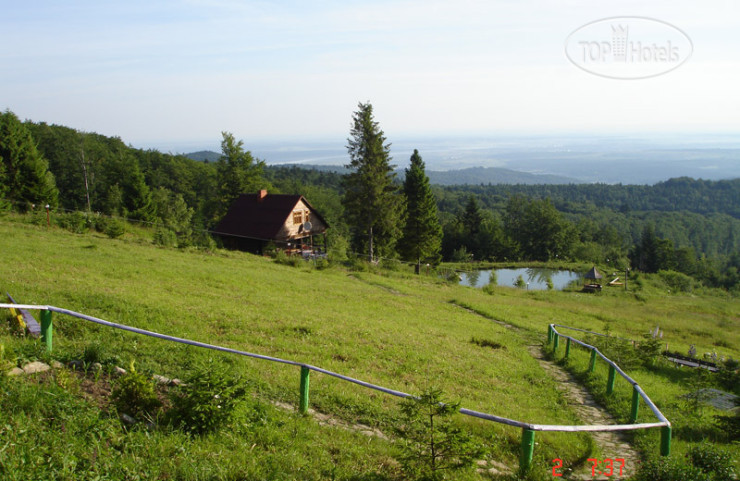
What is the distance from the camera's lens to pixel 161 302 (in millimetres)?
11594

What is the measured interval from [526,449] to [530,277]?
59.1m

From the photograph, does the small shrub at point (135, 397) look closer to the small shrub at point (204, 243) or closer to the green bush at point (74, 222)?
the green bush at point (74, 222)

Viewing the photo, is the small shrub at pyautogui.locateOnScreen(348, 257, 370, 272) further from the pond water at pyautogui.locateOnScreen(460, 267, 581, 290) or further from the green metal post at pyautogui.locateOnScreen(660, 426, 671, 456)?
the green metal post at pyautogui.locateOnScreen(660, 426, 671, 456)

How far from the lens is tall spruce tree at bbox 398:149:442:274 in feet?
161

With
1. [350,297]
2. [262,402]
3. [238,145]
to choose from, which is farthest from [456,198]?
[262,402]

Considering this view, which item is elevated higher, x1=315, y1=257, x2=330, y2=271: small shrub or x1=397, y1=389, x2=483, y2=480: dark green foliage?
x1=397, y1=389, x2=483, y2=480: dark green foliage

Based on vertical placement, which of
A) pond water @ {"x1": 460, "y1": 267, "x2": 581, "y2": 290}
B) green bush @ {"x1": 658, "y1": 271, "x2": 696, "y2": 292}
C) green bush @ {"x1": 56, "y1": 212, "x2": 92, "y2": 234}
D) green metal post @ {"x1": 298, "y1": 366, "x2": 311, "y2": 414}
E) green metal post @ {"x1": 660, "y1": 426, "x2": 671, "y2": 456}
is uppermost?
green bush @ {"x1": 56, "y1": 212, "x2": 92, "y2": 234}

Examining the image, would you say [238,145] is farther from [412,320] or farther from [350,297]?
[412,320]

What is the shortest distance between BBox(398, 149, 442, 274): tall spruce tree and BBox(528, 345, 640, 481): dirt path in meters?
36.0

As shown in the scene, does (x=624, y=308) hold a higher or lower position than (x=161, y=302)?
lower

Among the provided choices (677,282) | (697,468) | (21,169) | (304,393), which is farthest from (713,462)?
(677,282)

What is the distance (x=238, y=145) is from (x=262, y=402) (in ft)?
175

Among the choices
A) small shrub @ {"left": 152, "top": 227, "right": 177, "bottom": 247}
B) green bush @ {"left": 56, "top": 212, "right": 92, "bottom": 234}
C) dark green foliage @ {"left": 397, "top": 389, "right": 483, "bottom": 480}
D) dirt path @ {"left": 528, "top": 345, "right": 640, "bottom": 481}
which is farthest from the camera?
small shrub @ {"left": 152, "top": 227, "right": 177, "bottom": 247}
